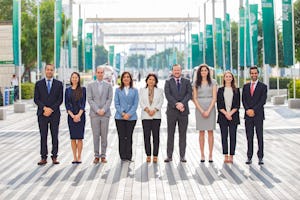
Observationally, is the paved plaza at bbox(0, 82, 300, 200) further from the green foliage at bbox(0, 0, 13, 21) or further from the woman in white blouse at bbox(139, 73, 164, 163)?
the green foliage at bbox(0, 0, 13, 21)

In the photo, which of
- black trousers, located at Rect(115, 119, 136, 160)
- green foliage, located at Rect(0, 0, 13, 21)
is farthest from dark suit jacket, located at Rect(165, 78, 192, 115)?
green foliage, located at Rect(0, 0, 13, 21)

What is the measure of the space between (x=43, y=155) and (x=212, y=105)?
3047 millimetres

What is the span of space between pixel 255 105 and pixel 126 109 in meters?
2.23

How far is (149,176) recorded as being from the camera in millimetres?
8156

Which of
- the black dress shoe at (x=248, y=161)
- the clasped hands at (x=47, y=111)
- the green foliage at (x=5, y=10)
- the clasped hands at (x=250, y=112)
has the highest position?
the green foliage at (x=5, y=10)

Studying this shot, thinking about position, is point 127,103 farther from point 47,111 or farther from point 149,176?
point 149,176

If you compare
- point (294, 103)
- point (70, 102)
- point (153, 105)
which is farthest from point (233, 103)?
point (294, 103)

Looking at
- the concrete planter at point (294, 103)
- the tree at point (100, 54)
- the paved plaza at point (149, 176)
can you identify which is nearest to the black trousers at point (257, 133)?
the paved plaza at point (149, 176)

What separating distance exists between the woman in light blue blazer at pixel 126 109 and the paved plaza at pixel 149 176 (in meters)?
0.43

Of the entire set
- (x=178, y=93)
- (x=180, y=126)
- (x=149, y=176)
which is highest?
(x=178, y=93)

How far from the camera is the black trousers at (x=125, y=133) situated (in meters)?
9.52

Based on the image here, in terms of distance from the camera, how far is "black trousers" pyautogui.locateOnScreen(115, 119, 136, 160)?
952cm

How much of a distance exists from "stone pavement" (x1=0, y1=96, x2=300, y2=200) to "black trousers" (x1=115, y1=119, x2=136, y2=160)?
257 mm

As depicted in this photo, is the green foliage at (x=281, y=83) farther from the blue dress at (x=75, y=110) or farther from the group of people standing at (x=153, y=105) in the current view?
the blue dress at (x=75, y=110)
